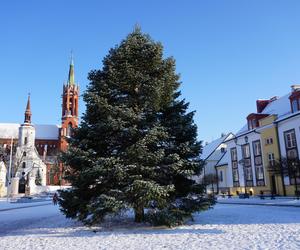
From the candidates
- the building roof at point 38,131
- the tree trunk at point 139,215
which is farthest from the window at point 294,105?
the building roof at point 38,131

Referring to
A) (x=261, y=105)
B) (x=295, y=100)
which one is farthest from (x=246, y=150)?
(x=295, y=100)

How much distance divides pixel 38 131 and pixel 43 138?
4089 millimetres

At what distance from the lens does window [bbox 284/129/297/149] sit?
36925 millimetres

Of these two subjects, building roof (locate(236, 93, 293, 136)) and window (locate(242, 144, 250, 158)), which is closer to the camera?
building roof (locate(236, 93, 293, 136))

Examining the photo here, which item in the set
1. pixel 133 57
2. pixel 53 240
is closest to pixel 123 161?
pixel 53 240

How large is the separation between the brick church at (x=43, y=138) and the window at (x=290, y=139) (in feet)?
221

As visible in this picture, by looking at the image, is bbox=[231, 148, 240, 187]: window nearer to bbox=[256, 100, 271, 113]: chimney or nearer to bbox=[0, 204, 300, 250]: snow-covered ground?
bbox=[256, 100, 271, 113]: chimney

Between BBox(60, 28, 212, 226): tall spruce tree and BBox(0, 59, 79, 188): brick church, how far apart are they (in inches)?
3067

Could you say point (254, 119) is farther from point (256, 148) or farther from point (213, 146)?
point (213, 146)

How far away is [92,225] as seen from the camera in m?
13.6

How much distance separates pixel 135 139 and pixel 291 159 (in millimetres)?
24676

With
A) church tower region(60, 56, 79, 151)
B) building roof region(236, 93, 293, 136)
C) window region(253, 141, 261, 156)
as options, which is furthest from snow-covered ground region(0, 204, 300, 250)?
church tower region(60, 56, 79, 151)

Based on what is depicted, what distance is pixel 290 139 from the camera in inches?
1476

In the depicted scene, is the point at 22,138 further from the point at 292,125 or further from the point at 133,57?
the point at 133,57
